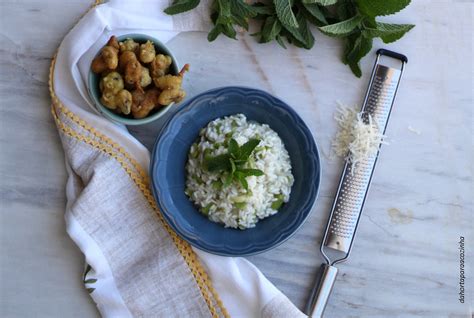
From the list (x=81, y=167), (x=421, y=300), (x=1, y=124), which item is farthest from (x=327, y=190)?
(x=1, y=124)

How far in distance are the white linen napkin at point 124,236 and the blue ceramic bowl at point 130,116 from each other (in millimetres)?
88

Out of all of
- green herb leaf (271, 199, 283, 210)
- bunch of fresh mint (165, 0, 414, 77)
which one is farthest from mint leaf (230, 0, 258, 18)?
green herb leaf (271, 199, 283, 210)

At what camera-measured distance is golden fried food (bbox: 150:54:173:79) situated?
6.39 feet

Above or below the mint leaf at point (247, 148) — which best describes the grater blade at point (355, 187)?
below

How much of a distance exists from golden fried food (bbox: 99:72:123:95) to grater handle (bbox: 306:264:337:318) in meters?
1.11

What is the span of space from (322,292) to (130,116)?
1.07 meters

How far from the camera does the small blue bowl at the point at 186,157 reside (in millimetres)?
1935

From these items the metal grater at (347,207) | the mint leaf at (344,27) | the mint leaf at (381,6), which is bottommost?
the metal grater at (347,207)

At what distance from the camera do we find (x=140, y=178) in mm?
2049

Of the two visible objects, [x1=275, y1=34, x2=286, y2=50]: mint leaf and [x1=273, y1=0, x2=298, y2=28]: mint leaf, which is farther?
[x1=275, y1=34, x2=286, y2=50]: mint leaf

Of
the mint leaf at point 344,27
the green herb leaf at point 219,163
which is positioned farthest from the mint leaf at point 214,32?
the green herb leaf at point 219,163

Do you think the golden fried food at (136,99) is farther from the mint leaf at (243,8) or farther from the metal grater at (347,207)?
the metal grater at (347,207)

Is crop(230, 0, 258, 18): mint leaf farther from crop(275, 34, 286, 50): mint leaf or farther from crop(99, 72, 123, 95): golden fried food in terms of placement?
crop(99, 72, 123, 95): golden fried food

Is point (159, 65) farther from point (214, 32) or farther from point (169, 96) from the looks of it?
point (214, 32)
